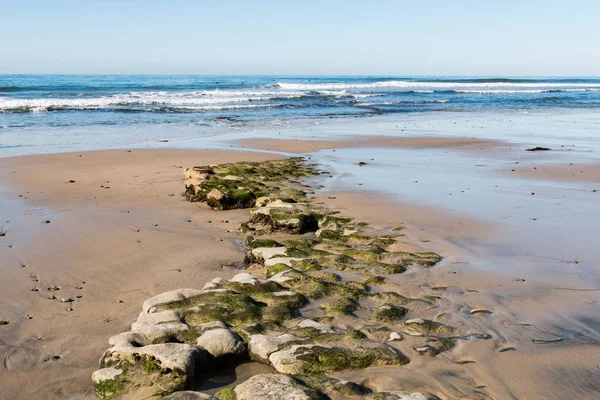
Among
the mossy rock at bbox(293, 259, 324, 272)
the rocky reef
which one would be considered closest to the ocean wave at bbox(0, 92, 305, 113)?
the rocky reef

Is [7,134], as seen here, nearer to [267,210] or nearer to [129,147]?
[129,147]

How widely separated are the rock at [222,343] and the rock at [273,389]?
616 millimetres

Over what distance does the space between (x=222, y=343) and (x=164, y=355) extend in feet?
1.55

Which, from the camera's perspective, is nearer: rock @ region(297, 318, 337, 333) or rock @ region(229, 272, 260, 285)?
rock @ region(297, 318, 337, 333)

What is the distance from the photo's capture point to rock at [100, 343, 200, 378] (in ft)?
12.8

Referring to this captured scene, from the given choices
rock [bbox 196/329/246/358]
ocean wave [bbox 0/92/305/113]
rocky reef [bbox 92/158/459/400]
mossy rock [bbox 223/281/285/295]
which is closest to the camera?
rocky reef [bbox 92/158/459/400]

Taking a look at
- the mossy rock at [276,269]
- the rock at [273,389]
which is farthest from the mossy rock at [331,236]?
the rock at [273,389]

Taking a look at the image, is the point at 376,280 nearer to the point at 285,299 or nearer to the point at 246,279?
the point at 285,299

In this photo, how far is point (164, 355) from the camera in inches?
156

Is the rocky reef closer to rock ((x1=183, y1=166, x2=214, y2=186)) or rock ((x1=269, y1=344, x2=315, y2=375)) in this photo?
rock ((x1=269, y1=344, x2=315, y2=375))

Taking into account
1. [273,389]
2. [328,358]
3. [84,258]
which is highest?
[273,389]

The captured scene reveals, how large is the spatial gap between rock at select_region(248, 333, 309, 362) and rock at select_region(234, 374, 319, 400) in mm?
561

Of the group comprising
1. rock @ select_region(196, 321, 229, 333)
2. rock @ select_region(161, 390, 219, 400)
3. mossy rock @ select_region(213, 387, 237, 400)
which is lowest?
rock @ select_region(196, 321, 229, 333)

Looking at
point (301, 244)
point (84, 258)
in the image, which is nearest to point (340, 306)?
point (301, 244)
